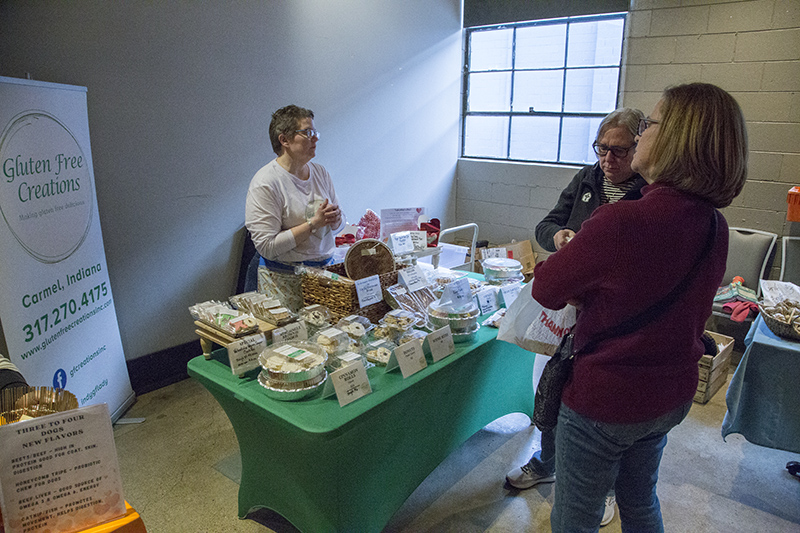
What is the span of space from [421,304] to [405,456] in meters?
0.57

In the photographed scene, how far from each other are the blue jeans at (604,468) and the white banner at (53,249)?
208cm

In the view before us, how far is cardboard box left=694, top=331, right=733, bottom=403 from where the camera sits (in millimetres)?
2961

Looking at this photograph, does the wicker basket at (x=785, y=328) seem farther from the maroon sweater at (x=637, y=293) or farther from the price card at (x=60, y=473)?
the price card at (x=60, y=473)

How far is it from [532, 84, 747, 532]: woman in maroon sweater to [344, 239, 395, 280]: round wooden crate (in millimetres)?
898

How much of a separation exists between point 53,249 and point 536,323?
210 cm

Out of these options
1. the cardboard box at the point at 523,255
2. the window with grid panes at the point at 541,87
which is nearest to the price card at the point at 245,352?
the cardboard box at the point at 523,255

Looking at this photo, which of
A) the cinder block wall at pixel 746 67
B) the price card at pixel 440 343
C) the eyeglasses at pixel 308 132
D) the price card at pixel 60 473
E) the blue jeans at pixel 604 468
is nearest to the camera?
the price card at pixel 60 473

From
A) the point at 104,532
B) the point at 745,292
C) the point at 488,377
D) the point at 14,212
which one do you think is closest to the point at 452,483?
the point at 488,377

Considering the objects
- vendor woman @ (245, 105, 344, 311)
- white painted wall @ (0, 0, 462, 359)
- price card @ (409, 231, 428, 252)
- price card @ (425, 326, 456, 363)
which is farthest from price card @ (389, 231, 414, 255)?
white painted wall @ (0, 0, 462, 359)

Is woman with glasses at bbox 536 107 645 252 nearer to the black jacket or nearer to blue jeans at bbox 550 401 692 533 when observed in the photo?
the black jacket

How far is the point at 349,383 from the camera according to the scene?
146cm

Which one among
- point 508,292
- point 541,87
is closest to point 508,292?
point 508,292

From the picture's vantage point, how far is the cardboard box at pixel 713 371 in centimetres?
296

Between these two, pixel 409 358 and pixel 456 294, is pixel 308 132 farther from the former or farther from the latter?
pixel 409 358
